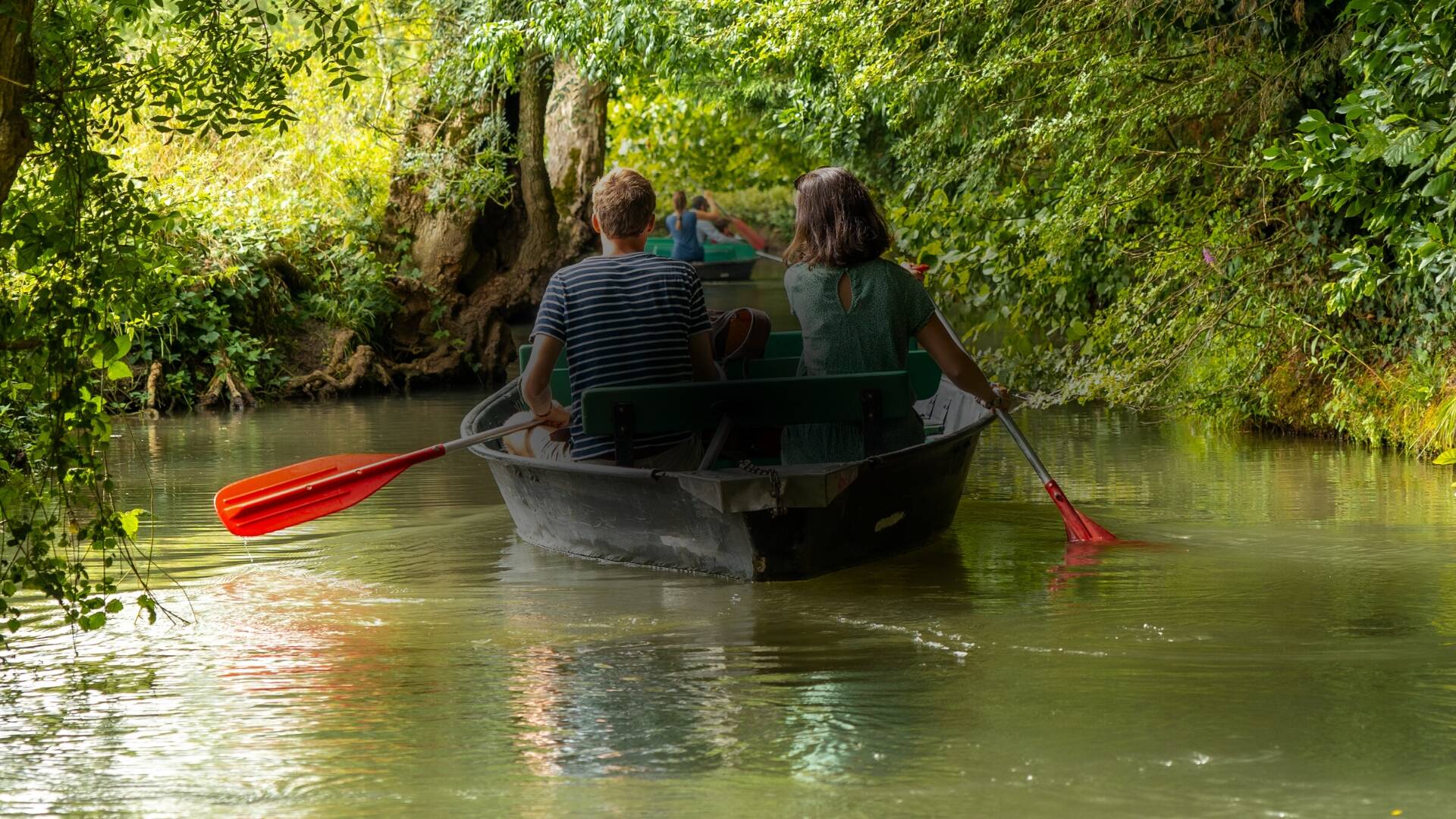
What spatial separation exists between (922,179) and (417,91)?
7.44 metres

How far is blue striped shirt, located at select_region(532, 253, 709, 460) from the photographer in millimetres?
6910

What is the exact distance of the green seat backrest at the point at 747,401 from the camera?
22.1 feet

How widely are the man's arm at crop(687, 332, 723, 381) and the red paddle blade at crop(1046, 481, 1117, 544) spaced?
5.69 feet

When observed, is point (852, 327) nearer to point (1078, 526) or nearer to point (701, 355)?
point (701, 355)

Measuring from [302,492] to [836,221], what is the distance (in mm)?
2690

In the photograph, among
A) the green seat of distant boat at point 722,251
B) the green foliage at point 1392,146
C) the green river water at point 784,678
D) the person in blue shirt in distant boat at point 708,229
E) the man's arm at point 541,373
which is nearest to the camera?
the green river water at point 784,678

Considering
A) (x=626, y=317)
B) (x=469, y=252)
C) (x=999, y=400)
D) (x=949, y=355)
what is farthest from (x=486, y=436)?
(x=469, y=252)

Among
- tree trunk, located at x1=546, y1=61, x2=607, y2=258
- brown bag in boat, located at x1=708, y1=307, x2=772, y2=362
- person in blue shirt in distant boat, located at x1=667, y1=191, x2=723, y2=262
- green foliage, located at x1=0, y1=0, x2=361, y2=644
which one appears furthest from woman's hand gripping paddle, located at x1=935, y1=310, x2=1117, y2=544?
person in blue shirt in distant boat, located at x1=667, y1=191, x2=723, y2=262

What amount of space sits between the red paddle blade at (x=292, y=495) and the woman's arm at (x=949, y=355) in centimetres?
230

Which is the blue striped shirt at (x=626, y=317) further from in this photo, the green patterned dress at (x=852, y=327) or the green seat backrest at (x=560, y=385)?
the green seat backrest at (x=560, y=385)

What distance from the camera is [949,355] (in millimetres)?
7129

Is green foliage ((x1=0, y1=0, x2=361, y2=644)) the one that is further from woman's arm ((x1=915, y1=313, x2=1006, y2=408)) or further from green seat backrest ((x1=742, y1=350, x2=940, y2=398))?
green seat backrest ((x1=742, y1=350, x2=940, y2=398))

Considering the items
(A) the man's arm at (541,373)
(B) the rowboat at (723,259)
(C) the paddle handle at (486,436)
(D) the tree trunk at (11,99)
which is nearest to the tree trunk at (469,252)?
(C) the paddle handle at (486,436)

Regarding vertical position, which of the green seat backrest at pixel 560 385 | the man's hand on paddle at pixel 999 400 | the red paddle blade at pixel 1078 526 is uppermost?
the green seat backrest at pixel 560 385
